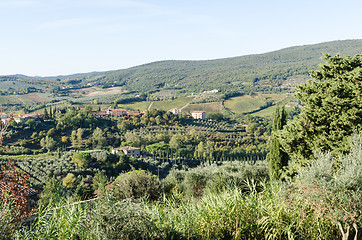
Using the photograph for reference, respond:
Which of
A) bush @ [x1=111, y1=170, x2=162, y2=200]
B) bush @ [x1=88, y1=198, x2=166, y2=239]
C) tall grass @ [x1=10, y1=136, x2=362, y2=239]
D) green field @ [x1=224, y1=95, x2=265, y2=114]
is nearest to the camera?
bush @ [x1=88, y1=198, x2=166, y2=239]

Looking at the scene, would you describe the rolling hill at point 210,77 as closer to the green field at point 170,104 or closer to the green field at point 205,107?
the green field at point 170,104

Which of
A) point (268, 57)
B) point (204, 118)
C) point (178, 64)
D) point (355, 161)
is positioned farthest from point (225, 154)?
point (178, 64)

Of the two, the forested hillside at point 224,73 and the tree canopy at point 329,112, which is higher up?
the forested hillside at point 224,73

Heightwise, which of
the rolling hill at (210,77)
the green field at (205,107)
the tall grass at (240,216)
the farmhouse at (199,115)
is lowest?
→ the farmhouse at (199,115)

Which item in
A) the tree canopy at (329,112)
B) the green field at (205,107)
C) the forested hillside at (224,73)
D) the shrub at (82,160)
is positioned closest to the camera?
the tree canopy at (329,112)

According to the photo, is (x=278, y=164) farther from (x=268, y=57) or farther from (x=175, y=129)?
(x=268, y=57)

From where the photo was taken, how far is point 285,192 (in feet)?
13.7

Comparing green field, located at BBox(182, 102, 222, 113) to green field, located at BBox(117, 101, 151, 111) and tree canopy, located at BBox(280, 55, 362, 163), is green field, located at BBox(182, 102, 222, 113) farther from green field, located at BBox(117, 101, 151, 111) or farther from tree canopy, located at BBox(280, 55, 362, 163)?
tree canopy, located at BBox(280, 55, 362, 163)

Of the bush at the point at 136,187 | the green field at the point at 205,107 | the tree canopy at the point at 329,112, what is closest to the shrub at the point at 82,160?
the bush at the point at 136,187

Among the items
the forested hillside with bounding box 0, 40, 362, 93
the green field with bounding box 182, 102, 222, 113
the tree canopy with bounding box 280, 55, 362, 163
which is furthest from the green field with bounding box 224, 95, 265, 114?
the tree canopy with bounding box 280, 55, 362, 163

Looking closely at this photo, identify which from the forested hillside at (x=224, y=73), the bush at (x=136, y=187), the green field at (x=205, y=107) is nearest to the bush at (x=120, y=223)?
the bush at (x=136, y=187)

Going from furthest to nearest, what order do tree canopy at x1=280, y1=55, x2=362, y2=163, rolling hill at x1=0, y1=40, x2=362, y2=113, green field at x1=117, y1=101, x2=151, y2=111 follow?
rolling hill at x1=0, y1=40, x2=362, y2=113 → green field at x1=117, y1=101, x2=151, y2=111 → tree canopy at x1=280, y1=55, x2=362, y2=163

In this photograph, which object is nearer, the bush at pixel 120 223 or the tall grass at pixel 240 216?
the bush at pixel 120 223

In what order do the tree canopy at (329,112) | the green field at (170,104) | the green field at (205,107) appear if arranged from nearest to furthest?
1. the tree canopy at (329,112)
2. the green field at (205,107)
3. the green field at (170,104)
